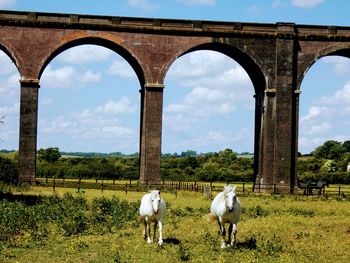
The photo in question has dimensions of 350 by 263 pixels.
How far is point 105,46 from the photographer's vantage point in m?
41.4

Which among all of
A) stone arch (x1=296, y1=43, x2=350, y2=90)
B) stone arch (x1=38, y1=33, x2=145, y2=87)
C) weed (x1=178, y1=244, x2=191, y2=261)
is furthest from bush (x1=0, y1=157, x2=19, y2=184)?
weed (x1=178, y1=244, x2=191, y2=261)

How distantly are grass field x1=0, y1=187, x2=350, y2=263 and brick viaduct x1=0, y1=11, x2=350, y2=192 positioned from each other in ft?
52.4

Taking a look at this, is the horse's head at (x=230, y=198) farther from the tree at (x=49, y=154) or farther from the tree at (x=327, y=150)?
the tree at (x=327, y=150)

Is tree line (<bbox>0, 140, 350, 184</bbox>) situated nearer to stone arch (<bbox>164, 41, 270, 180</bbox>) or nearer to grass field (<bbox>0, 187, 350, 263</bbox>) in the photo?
stone arch (<bbox>164, 41, 270, 180</bbox>)

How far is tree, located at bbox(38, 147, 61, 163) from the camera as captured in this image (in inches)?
2819

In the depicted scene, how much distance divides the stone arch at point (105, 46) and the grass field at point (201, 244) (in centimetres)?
1717

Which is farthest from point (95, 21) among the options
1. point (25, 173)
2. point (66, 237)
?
point (66, 237)

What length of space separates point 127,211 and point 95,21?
1799cm

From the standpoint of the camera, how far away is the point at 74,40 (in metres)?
40.0

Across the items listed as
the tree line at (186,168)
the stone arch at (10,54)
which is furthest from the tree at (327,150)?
the stone arch at (10,54)

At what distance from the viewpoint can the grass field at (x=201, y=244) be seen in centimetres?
1520

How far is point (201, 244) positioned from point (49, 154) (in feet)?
196

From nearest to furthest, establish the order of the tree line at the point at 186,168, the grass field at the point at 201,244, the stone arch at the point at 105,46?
the grass field at the point at 201,244, the stone arch at the point at 105,46, the tree line at the point at 186,168

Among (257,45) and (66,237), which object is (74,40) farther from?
(66,237)
